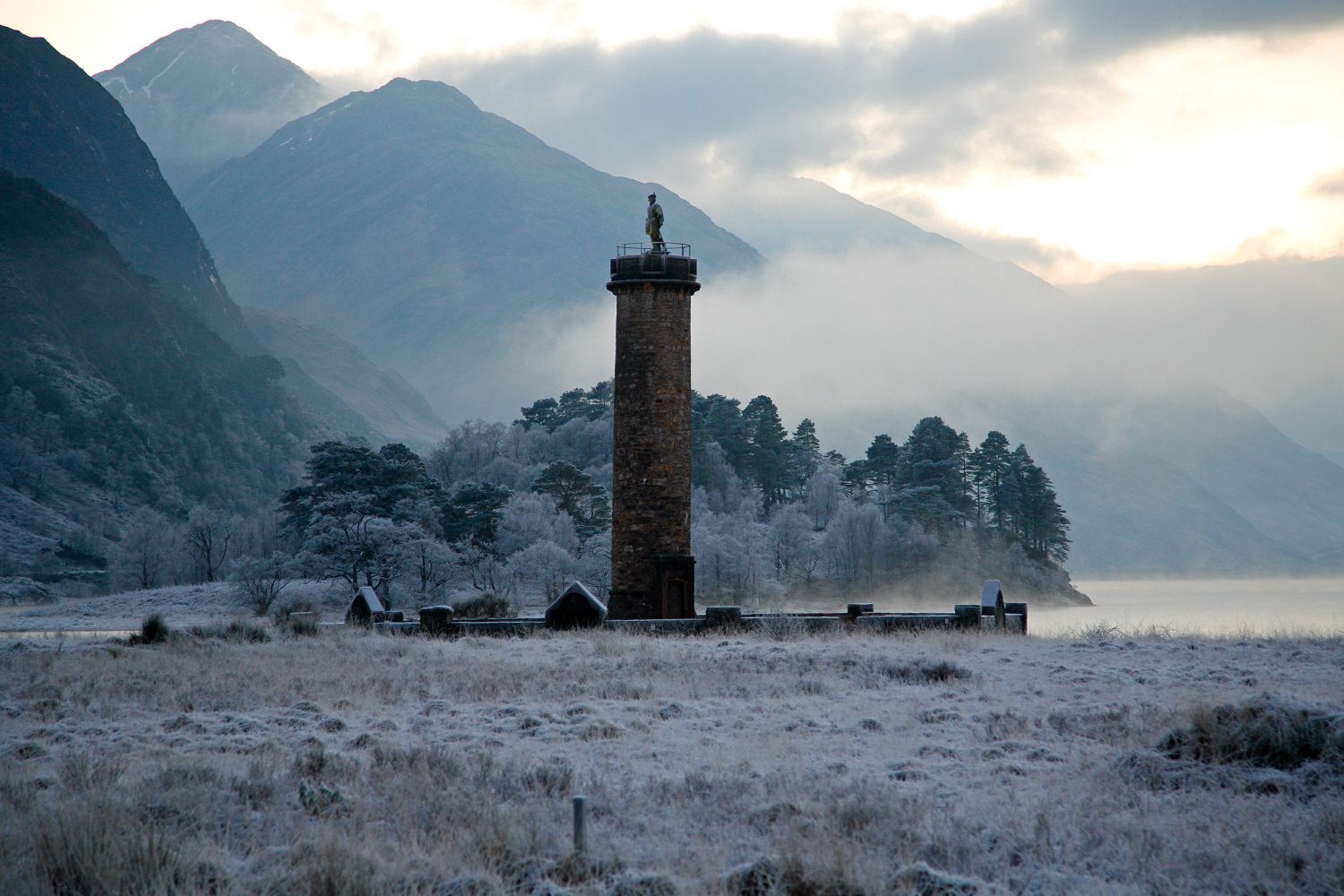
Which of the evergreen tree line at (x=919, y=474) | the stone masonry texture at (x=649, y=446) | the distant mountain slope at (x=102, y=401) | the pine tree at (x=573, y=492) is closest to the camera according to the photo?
the stone masonry texture at (x=649, y=446)

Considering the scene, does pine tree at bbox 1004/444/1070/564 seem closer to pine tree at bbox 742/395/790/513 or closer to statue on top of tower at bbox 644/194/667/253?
pine tree at bbox 742/395/790/513

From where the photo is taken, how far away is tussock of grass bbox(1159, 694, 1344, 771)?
11320 millimetres

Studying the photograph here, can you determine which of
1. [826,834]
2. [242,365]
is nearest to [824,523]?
[826,834]

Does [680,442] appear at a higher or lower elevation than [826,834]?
higher

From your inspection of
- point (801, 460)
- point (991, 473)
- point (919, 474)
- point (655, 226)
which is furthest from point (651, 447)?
point (801, 460)

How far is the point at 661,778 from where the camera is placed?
38.4 feet

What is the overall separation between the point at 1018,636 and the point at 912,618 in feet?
9.22

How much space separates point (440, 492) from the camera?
74312mm

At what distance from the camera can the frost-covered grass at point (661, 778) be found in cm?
862

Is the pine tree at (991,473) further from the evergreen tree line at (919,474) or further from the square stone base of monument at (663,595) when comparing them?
the square stone base of monument at (663,595)

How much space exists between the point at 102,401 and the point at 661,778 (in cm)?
13677

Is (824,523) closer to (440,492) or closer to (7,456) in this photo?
(440,492)

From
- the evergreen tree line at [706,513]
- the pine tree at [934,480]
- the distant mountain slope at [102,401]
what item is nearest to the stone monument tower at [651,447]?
the evergreen tree line at [706,513]

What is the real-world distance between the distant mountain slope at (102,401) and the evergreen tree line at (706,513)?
3937cm
